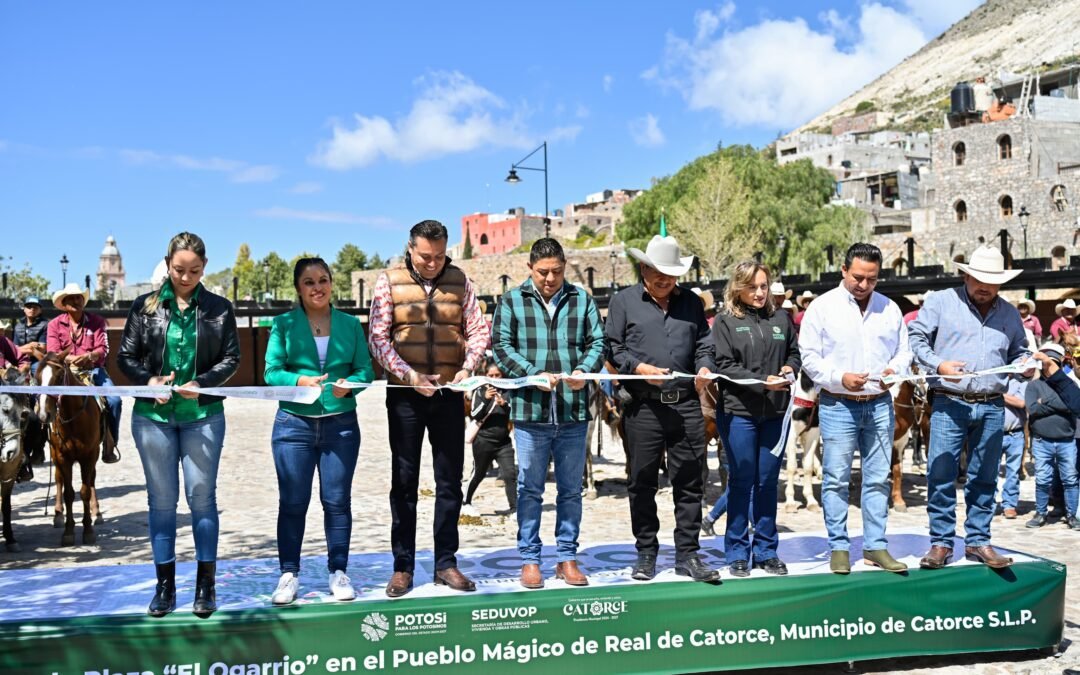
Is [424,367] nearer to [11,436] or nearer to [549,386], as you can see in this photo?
[549,386]

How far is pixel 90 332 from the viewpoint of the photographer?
1016cm

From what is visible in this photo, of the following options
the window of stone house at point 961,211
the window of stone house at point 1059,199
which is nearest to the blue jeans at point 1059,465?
the window of stone house at point 1059,199

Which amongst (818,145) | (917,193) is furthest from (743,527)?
(818,145)

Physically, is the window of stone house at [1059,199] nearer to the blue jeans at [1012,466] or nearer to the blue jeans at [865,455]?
the blue jeans at [1012,466]

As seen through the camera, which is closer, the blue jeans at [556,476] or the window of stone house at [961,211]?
the blue jeans at [556,476]

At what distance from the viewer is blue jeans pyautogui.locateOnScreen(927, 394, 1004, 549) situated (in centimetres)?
623

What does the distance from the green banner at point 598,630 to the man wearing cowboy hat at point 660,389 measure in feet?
1.66

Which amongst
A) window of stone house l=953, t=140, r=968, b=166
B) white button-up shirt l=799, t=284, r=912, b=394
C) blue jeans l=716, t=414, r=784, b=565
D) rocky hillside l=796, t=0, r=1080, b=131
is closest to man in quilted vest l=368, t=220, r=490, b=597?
blue jeans l=716, t=414, r=784, b=565

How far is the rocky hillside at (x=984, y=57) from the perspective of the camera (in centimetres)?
15112

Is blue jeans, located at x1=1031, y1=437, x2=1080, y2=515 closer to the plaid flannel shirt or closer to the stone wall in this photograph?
the plaid flannel shirt

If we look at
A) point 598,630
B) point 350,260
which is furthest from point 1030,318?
point 350,260

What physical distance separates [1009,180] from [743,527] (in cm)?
5786

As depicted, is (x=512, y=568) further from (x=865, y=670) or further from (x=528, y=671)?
(x=865, y=670)

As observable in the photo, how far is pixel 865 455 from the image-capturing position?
6234 millimetres
